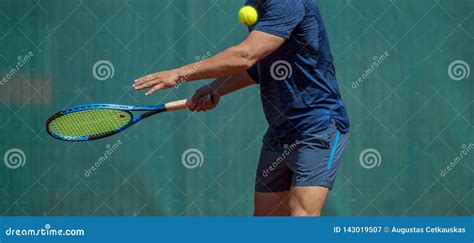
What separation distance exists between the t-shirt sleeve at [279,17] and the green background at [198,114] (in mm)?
1930

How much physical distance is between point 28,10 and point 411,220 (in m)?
2.64

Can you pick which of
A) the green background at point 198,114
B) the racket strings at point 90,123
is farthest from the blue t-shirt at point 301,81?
the green background at point 198,114

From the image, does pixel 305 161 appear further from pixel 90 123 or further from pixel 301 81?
pixel 90 123

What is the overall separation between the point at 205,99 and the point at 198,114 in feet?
4.58

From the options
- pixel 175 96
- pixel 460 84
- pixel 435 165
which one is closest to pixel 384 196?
pixel 435 165

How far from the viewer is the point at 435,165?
5.30 m

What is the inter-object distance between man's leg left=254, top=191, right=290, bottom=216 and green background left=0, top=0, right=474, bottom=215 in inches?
62.8

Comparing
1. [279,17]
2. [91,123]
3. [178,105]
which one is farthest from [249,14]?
[91,123]

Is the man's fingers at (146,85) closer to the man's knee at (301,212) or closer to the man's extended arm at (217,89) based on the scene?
the man's extended arm at (217,89)

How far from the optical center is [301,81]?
3.46 metres

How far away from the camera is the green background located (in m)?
5.25

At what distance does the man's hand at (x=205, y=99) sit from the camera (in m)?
3.87

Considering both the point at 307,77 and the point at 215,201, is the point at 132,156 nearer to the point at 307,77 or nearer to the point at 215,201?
the point at 215,201

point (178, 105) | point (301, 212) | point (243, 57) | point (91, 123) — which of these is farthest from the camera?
point (91, 123)
